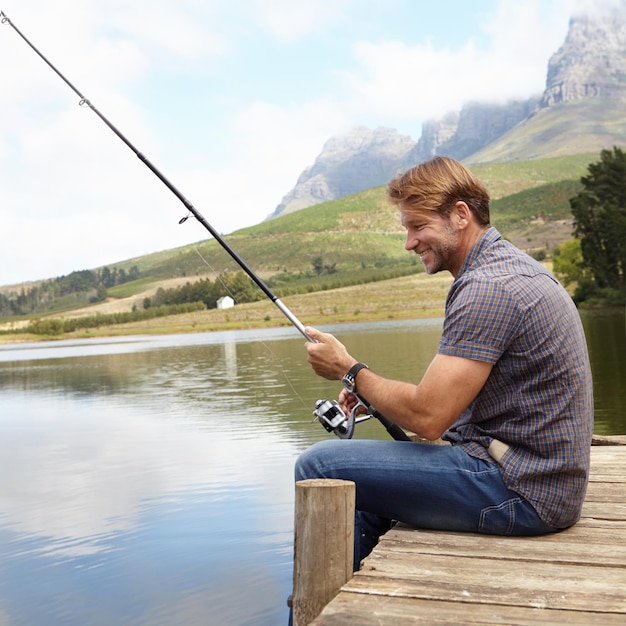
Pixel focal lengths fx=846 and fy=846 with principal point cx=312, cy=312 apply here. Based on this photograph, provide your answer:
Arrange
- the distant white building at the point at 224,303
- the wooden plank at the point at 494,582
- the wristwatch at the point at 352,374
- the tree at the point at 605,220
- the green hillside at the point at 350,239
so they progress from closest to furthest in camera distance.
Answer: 1. the wooden plank at the point at 494,582
2. the wristwatch at the point at 352,374
3. the tree at the point at 605,220
4. the distant white building at the point at 224,303
5. the green hillside at the point at 350,239

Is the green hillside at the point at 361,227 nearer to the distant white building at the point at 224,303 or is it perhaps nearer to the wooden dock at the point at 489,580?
the distant white building at the point at 224,303

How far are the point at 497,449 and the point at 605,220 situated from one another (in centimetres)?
4556

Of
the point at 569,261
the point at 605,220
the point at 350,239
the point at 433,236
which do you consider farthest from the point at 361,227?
the point at 433,236

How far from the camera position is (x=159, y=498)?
27.6 ft

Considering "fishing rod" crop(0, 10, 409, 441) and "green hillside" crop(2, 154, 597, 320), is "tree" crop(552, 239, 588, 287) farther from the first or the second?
"fishing rod" crop(0, 10, 409, 441)

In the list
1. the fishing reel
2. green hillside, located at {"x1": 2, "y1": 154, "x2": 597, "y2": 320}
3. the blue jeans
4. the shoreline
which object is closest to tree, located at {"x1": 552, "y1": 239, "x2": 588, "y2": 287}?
the shoreline

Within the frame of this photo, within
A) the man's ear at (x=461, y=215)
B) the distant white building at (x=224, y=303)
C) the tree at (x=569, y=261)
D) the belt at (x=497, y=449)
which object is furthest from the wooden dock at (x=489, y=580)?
the distant white building at (x=224, y=303)

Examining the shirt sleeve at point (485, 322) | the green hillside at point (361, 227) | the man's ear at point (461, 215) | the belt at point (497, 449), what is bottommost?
the belt at point (497, 449)

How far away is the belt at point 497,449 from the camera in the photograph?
3082 mm

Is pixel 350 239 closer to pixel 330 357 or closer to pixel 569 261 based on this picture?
pixel 569 261

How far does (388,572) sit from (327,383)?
47.9 ft

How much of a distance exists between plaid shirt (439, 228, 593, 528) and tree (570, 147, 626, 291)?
146ft

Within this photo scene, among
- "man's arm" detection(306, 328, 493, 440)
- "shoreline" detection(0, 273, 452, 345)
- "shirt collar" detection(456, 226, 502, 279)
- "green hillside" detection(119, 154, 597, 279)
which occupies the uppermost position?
"green hillside" detection(119, 154, 597, 279)

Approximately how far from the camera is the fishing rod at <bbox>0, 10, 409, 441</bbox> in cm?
372
